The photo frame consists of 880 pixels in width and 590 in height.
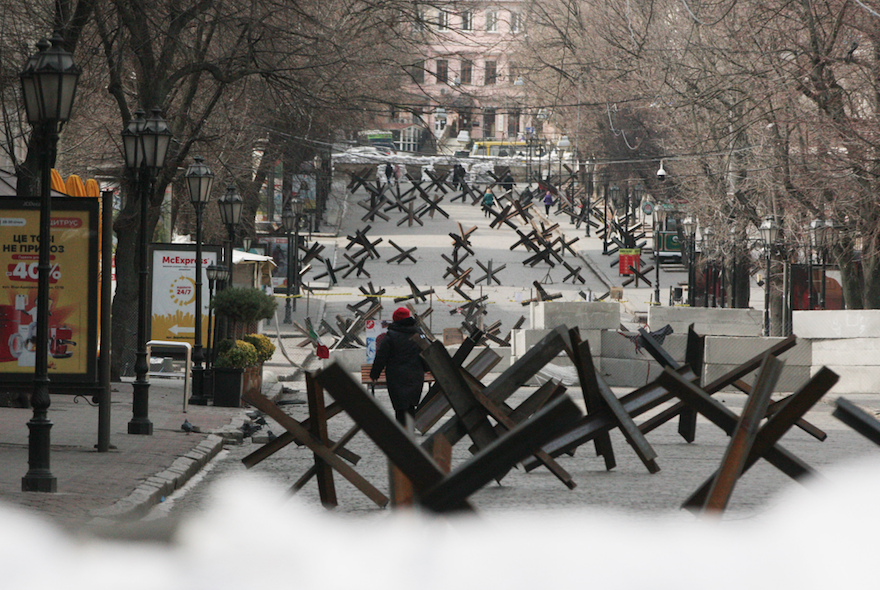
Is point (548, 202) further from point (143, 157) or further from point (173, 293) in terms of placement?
point (143, 157)

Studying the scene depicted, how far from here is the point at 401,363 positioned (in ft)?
41.5

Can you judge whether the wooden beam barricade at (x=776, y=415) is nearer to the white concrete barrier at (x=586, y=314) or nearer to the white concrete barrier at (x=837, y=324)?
the white concrete barrier at (x=837, y=324)

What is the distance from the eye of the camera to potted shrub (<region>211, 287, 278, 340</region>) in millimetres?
18312

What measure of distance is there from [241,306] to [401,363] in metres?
6.35

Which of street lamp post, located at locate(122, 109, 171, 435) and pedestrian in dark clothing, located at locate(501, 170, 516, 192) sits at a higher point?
pedestrian in dark clothing, located at locate(501, 170, 516, 192)

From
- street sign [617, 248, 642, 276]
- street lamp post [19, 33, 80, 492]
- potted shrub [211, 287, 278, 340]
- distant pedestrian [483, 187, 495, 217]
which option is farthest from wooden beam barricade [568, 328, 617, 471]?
distant pedestrian [483, 187, 495, 217]

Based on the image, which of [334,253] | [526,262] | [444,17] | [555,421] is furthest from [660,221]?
[555,421]

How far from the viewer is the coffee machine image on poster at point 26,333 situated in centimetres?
1080

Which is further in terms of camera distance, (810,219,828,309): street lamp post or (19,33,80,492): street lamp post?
(810,219,828,309): street lamp post

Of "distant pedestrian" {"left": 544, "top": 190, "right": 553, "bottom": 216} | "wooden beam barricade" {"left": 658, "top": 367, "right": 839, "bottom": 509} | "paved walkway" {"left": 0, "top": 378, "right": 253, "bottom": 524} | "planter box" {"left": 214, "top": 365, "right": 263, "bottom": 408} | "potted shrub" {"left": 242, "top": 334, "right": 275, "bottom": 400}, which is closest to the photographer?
"wooden beam barricade" {"left": 658, "top": 367, "right": 839, "bottom": 509}

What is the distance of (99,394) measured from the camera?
35.6ft

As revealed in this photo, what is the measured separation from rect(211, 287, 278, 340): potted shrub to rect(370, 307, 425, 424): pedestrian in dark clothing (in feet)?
20.2

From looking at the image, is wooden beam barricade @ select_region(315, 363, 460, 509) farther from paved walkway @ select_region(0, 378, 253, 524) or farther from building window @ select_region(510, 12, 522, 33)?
building window @ select_region(510, 12, 522, 33)

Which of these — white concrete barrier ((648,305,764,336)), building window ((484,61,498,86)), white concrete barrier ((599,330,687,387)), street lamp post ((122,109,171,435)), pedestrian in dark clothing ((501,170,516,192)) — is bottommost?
white concrete barrier ((599,330,687,387))
